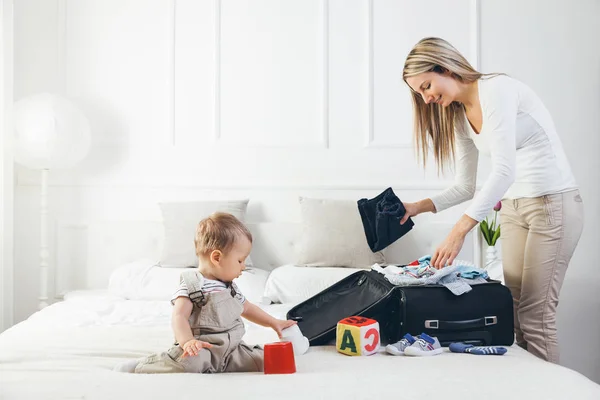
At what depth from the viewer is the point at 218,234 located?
5.95 ft

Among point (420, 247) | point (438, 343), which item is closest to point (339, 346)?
point (438, 343)

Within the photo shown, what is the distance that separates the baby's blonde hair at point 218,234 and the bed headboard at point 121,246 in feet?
5.30

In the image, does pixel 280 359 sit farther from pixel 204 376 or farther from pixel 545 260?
pixel 545 260

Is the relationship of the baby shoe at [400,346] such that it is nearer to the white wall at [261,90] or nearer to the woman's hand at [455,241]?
the woman's hand at [455,241]

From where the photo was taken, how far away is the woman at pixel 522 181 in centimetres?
204

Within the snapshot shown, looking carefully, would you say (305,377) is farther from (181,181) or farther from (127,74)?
(127,74)

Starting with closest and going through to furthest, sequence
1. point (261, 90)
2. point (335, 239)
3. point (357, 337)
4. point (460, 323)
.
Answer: point (357, 337) < point (460, 323) < point (335, 239) < point (261, 90)

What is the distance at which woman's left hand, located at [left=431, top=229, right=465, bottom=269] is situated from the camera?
6.72 feet

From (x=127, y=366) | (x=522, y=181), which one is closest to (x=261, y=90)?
(x=522, y=181)

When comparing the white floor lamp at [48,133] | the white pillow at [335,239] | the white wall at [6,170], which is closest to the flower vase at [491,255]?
the white pillow at [335,239]

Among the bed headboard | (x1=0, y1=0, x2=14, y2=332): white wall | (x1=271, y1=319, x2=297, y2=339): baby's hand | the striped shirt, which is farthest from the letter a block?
(x1=0, y1=0, x2=14, y2=332): white wall

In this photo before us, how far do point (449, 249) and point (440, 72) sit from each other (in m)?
0.60

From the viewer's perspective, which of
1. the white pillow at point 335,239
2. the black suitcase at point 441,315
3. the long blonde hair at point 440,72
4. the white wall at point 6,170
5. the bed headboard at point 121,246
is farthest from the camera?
the bed headboard at point 121,246

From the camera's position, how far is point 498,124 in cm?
203
